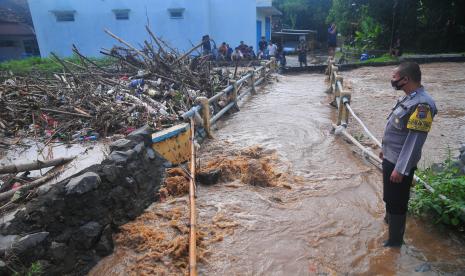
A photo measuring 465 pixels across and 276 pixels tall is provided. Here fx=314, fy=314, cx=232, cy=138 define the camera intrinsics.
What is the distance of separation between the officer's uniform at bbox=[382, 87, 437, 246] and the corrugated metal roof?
31716 mm

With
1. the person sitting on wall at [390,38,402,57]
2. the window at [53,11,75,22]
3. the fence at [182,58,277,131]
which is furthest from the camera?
the window at [53,11,75,22]

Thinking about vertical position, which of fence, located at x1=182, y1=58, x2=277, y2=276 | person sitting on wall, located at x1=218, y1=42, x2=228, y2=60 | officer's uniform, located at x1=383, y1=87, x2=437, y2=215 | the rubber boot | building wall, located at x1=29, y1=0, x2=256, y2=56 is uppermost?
building wall, located at x1=29, y1=0, x2=256, y2=56

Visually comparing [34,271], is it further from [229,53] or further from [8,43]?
[8,43]

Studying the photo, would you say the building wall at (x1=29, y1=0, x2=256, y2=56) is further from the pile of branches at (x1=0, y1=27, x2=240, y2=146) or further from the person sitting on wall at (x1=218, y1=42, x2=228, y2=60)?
the pile of branches at (x1=0, y1=27, x2=240, y2=146)

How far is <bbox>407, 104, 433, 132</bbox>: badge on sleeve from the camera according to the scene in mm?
2814

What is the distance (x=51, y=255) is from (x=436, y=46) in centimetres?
2476

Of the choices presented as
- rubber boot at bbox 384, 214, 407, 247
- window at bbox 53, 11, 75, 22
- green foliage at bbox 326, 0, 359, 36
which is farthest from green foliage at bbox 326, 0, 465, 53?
rubber boot at bbox 384, 214, 407, 247

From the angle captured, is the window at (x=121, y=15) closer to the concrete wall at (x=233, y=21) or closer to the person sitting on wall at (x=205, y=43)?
the concrete wall at (x=233, y=21)

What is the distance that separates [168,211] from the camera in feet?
14.0

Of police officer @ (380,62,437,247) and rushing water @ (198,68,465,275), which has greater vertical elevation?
police officer @ (380,62,437,247)

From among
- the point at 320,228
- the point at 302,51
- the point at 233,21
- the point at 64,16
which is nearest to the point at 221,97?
the point at 320,228

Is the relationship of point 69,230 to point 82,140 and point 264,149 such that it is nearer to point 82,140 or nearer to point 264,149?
point 82,140

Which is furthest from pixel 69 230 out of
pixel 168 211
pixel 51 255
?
pixel 168 211

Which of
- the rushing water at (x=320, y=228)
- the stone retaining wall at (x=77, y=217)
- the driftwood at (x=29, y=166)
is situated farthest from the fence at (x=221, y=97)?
the driftwood at (x=29, y=166)
